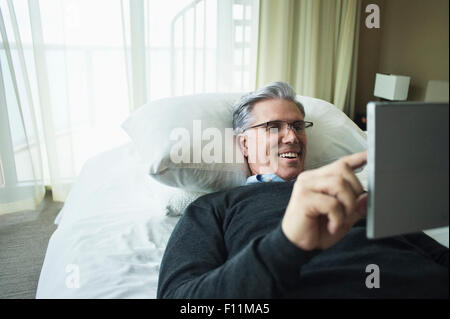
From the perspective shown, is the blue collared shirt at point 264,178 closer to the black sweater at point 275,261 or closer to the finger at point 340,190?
the black sweater at point 275,261

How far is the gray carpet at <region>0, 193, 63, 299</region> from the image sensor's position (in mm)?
1453

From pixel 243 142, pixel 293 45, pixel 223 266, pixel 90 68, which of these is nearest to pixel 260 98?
pixel 243 142

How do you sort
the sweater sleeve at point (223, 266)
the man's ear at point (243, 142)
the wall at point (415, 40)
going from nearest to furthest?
the wall at point (415, 40) → the sweater sleeve at point (223, 266) → the man's ear at point (243, 142)

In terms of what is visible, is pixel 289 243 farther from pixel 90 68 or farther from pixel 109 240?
pixel 90 68

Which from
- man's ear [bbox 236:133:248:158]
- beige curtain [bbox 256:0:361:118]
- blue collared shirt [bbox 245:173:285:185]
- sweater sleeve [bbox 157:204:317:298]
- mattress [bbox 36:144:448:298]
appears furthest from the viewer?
beige curtain [bbox 256:0:361:118]

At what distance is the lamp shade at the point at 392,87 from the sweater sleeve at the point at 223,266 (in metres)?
0.24

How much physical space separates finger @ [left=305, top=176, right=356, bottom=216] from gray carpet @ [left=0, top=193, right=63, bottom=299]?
131 cm

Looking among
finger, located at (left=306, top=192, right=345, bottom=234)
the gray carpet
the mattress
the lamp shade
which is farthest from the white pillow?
the gray carpet

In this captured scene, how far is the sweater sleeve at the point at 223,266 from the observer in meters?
0.55

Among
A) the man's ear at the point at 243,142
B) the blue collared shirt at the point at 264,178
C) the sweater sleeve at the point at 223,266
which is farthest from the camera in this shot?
the man's ear at the point at 243,142

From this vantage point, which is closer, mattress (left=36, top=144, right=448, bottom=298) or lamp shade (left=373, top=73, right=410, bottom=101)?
lamp shade (left=373, top=73, right=410, bottom=101)

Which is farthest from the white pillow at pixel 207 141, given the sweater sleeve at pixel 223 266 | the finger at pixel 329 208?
the finger at pixel 329 208

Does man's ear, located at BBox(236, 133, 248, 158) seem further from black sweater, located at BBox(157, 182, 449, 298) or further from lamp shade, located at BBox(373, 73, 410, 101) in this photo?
lamp shade, located at BBox(373, 73, 410, 101)

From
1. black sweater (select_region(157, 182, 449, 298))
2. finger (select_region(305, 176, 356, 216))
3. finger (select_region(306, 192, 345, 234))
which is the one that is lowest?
black sweater (select_region(157, 182, 449, 298))
